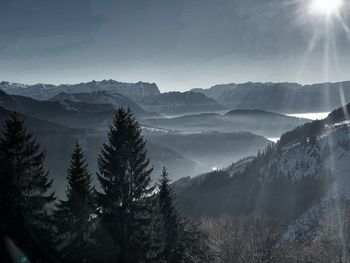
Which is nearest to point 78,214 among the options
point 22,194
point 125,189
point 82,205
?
point 82,205

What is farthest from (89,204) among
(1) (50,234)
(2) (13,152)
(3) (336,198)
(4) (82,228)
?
(3) (336,198)

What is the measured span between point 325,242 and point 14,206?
98804 mm

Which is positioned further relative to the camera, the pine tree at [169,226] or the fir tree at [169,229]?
the pine tree at [169,226]

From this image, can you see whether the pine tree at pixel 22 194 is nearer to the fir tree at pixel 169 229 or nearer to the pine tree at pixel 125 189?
the pine tree at pixel 125 189

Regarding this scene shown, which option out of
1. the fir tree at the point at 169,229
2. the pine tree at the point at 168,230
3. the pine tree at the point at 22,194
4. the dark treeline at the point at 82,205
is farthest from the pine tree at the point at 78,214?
the fir tree at the point at 169,229

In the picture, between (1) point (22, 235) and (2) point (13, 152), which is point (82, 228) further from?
(2) point (13, 152)

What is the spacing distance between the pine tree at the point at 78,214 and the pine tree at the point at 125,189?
1587 millimetres

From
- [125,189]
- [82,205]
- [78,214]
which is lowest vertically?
[78,214]

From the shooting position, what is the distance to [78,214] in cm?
3403

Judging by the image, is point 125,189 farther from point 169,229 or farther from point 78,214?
point 169,229

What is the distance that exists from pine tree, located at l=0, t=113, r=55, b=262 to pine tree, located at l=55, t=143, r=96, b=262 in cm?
226

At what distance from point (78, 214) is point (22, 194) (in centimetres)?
612

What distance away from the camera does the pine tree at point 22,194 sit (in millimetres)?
30156

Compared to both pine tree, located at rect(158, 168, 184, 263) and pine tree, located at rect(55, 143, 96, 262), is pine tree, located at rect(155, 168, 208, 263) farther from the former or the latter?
pine tree, located at rect(55, 143, 96, 262)
